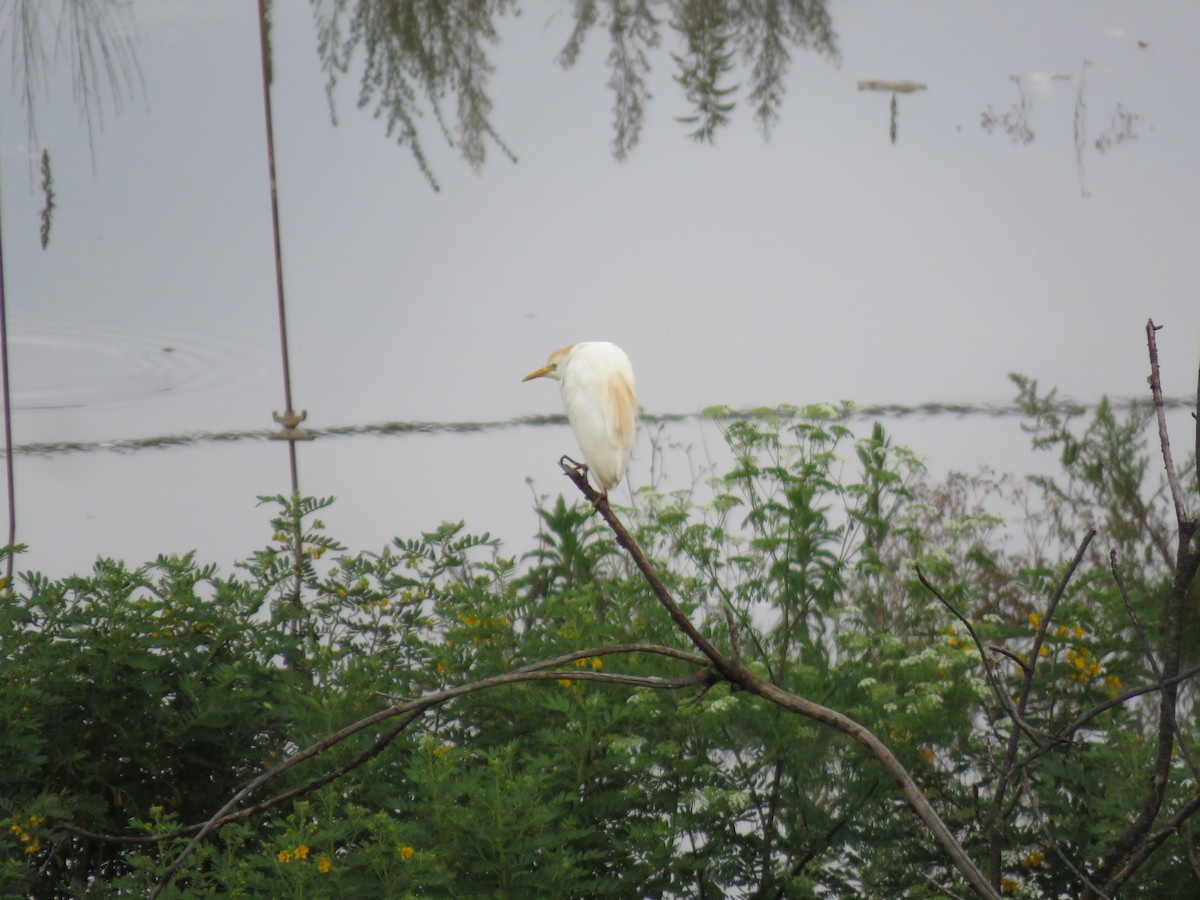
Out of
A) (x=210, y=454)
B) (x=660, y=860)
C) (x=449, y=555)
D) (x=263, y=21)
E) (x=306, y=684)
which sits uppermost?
(x=263, y=21)

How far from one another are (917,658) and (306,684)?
0.83 meters

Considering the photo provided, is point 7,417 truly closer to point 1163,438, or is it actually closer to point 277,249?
point 277,249

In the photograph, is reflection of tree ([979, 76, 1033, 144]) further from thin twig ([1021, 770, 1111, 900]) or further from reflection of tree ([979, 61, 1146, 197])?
thin twig ([1021, 770, 1111, 900])

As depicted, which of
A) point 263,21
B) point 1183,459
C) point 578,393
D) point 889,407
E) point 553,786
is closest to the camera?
point 578,393

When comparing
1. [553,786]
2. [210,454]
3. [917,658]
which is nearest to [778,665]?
[917,658]

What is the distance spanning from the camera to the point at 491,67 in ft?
7.84

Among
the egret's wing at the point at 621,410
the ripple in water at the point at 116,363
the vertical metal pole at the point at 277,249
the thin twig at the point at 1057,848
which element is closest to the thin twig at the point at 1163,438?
the thin twig at the point at 1057,848

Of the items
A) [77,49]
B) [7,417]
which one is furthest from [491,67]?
[7,417]

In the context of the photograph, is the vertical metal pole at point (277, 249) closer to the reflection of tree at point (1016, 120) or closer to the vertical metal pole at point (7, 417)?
the vertical metal pole at point (7, 417)

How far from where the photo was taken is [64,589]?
1524 millimetres

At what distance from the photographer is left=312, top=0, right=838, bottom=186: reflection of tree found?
7.79ft

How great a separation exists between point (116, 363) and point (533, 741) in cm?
142

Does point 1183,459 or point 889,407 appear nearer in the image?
point 889,407

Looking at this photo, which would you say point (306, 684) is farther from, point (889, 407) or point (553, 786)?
point (889, 407)
